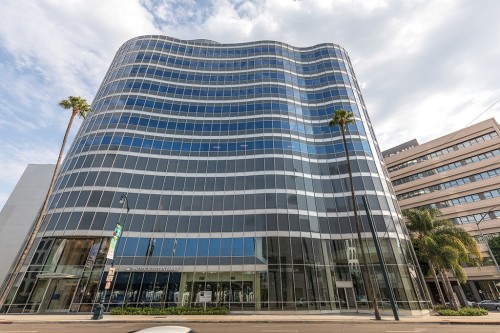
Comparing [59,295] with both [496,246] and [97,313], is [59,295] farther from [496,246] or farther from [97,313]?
[496,246]

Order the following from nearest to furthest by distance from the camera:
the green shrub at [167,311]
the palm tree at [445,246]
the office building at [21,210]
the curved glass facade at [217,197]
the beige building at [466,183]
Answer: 1. the green shrub at [167,311]
2. the palm tree at [445,246]
3. the curved glass facade at [217,197]
4. the office building at [21,210]
5. the beige building at [466,183]

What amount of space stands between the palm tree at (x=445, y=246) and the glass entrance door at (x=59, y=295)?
38.4 meters

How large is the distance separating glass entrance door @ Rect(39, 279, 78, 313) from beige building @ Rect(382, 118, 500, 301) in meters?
55.6

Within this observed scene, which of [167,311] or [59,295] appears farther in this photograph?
[59,295]

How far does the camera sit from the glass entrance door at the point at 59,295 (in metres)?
24.7

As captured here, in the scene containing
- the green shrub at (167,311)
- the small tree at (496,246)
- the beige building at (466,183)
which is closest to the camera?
the green shrub at (167,311)

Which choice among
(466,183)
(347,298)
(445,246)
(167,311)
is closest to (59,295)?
(167,311)

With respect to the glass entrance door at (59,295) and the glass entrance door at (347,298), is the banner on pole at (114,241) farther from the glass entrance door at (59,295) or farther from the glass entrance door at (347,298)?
the glass entrance door at (347,298)

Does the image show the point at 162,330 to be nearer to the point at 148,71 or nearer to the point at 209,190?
the point at 209,190

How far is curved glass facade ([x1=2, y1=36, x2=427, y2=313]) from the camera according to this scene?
26.8m

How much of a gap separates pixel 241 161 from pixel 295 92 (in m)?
17.1

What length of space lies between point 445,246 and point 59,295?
40.4m

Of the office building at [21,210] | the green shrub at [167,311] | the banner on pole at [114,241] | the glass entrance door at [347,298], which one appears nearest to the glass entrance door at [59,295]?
the green shrub at [167,311]

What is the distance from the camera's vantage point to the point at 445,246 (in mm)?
26391
